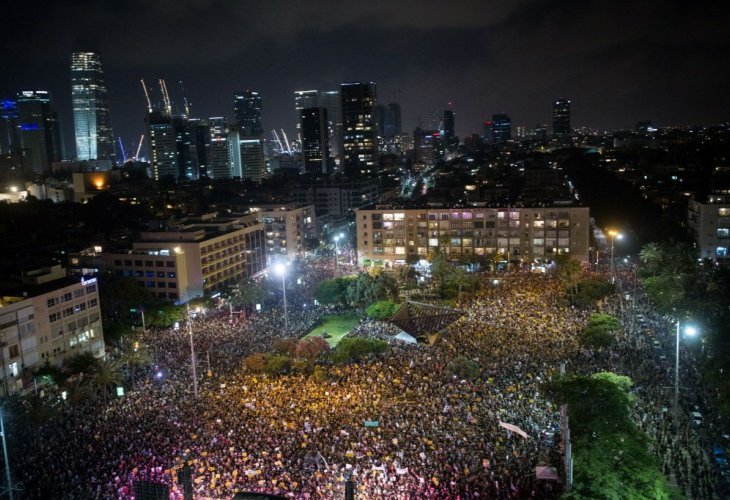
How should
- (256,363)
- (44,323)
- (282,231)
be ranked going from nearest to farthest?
(256,363), (44,323), (282,231)

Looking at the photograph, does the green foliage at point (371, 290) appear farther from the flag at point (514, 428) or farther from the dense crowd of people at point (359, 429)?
the flag at point (514, 428)

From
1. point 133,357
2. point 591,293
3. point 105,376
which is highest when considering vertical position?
point 591,293

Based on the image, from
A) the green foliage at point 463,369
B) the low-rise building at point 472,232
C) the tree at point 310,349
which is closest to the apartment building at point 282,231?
the low-rise building at point 472,232

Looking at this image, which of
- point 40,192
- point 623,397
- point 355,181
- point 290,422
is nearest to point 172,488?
point 290,422

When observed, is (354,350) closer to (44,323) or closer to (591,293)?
(44,323)

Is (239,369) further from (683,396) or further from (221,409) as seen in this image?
(683,396)

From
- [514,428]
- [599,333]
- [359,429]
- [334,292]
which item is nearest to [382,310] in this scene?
[334,292]
